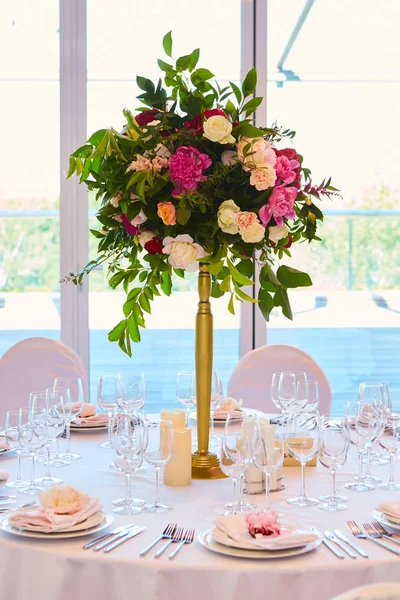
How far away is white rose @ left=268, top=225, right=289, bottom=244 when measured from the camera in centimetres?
228

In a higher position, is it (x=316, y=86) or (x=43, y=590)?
(x=316, y=86)

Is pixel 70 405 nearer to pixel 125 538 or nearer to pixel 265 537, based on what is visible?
pixel 125 538

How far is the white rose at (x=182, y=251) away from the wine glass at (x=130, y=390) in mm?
485

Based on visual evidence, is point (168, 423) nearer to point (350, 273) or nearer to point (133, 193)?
point (133, 193)

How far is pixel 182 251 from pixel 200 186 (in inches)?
7.0

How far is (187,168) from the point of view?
215cm

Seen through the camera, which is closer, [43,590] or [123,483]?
[43,590]

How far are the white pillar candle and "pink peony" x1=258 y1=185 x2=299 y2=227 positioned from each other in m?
0.60

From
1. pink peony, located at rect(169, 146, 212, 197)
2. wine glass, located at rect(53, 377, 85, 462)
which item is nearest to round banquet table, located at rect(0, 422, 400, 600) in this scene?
wine glass, located at rect(53, 377, 85, 462)

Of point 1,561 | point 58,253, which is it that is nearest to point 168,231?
point 1,561

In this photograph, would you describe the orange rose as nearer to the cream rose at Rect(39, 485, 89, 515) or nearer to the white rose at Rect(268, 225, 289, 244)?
the white rose at Rect(268, 225, 289, 244)

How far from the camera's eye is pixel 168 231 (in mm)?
2236

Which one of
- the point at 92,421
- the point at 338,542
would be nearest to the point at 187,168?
the point at 338,542

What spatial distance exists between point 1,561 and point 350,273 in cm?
359
